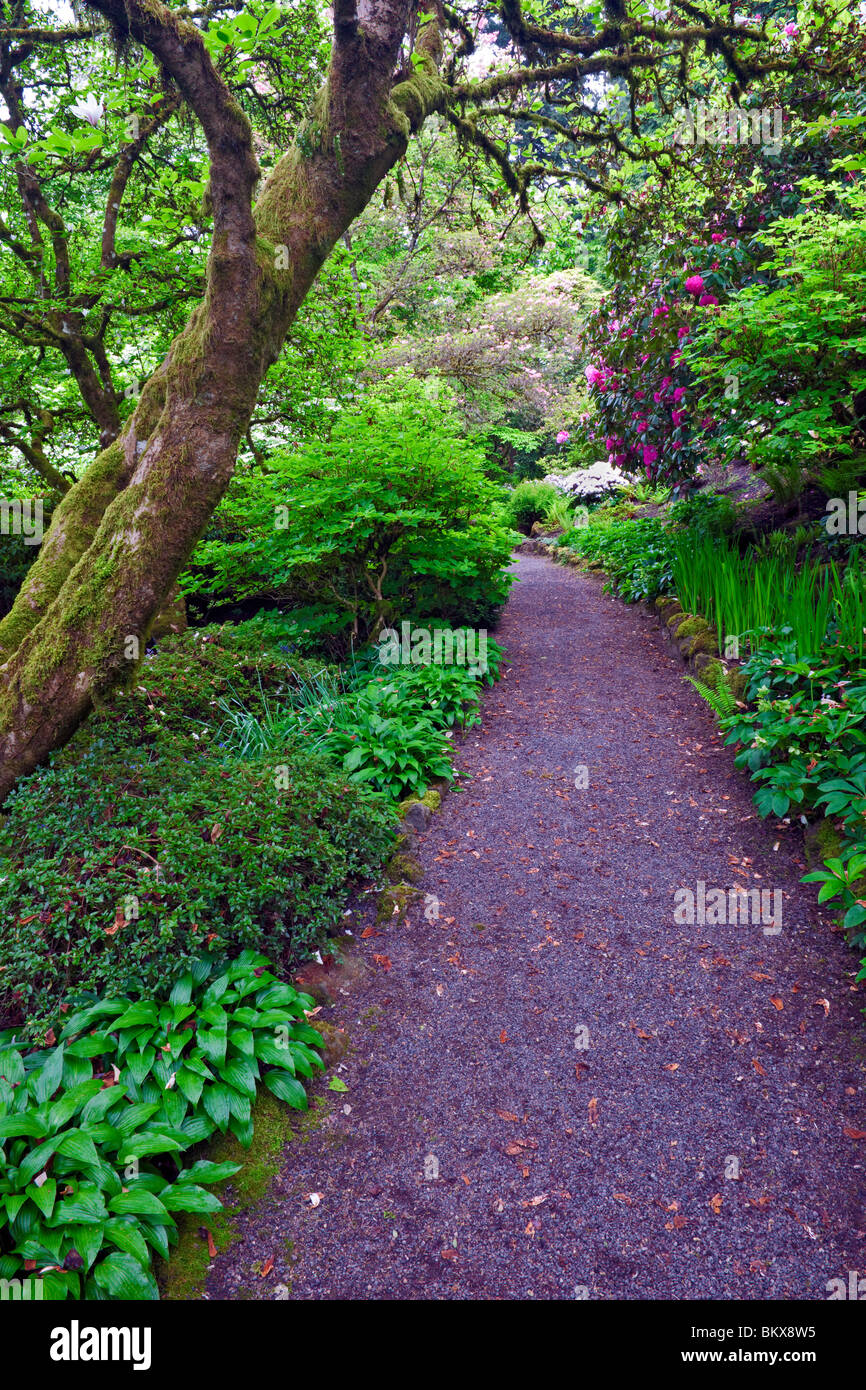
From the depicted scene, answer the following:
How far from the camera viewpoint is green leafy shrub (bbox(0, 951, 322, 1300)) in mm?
1819

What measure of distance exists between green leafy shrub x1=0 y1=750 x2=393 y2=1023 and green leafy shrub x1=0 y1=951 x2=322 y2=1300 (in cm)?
14

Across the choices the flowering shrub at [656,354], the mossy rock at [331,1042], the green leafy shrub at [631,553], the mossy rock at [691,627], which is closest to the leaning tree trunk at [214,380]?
the mossy rock at [331,1042]

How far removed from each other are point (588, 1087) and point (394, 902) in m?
1.24

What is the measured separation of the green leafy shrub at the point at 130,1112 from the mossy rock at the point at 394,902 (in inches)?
27.7

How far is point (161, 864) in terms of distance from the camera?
2852 mm

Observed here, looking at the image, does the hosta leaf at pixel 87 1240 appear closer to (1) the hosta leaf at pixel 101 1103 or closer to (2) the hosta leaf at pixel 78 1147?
(2) the hosta leaf at pixel 78 1147

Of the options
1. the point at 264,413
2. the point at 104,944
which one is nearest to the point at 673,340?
the point at 264,413

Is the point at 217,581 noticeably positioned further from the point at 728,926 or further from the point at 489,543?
the point at 728,926

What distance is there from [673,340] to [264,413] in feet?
12.9

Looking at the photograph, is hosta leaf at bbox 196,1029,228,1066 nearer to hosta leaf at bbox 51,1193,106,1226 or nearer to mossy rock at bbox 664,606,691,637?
hosta leaf at bbox 51,1193,106,1226

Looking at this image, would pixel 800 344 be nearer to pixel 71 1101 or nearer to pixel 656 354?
pixel 656 354

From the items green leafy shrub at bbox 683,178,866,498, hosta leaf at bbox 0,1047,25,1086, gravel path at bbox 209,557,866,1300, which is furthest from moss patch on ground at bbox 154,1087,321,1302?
green leafy shrub at bbox 683,178,866,498
